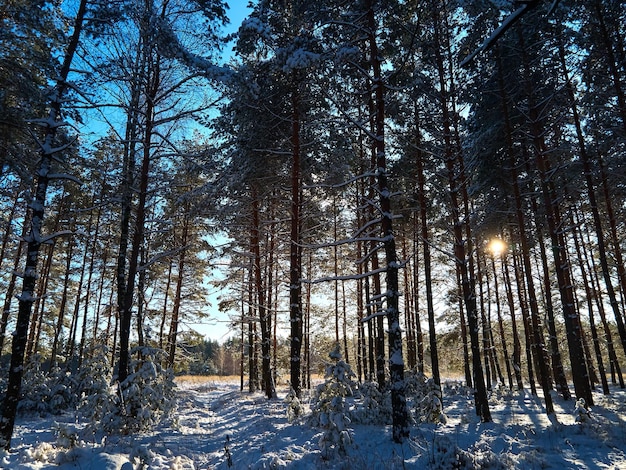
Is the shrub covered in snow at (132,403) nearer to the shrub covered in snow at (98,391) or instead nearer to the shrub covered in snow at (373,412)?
the shrub covered in snow at (98,391)

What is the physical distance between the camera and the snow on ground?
20.1ft

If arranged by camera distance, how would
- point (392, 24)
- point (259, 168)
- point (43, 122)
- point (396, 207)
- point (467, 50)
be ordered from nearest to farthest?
point (43, 122)
point (392, 24)
point (467, 50)
point (259, 168)
point (396, 207)

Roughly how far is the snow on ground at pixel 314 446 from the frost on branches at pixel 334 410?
27 centimetres

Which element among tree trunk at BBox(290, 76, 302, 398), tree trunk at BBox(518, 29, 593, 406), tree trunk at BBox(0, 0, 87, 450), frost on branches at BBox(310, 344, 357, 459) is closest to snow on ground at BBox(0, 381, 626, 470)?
frost on branches at BBox(310, 344, 357, 459)

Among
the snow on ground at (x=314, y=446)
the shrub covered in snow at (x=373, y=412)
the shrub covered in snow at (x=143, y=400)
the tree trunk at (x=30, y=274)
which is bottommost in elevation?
the snow on ground at (x=314, y=446)

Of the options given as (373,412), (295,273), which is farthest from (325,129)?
(373,412)

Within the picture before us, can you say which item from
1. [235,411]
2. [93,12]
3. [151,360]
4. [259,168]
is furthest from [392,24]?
[235,411]

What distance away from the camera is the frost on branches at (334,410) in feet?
22.0

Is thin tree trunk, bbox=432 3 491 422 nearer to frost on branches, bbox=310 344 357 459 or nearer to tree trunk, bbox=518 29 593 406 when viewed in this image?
tree trunk, bbox=518 29 593 406

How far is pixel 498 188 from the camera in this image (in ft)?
55.9

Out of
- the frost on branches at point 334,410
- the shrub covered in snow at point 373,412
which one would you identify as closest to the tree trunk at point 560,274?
the shrub covered in snow at point 373,412

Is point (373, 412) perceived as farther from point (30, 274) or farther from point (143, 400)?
point (30, 274)

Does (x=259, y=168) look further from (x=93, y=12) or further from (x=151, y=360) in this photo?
(x=151, y=360)

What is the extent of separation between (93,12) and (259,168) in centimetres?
628
